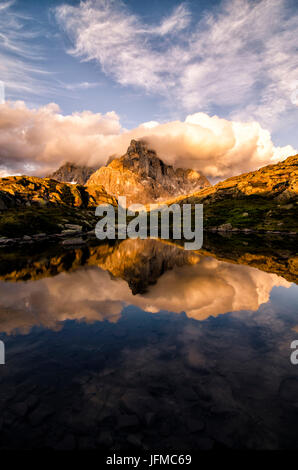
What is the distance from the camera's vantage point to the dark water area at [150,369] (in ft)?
31.6

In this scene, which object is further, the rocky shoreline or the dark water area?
the rocky shoreline

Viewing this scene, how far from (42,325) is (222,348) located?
1584 cm

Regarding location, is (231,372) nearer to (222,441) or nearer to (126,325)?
(222,441)

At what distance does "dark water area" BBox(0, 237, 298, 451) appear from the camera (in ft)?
31.6

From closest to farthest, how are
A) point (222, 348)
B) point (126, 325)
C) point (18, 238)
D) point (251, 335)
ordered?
point (222, 348) → point (251, 335) → point (126, 325) → point (18, 238)

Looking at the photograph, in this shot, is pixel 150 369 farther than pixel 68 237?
No

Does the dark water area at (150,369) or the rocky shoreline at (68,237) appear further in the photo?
the rocky shoreline at (68,237)

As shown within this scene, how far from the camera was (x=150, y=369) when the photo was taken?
14.2m

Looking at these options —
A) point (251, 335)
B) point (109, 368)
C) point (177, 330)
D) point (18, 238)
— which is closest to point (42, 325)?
point (109, 368)

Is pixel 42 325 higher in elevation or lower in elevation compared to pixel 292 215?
lower

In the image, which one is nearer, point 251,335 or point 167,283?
point 251,335

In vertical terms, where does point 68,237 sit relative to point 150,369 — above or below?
below
